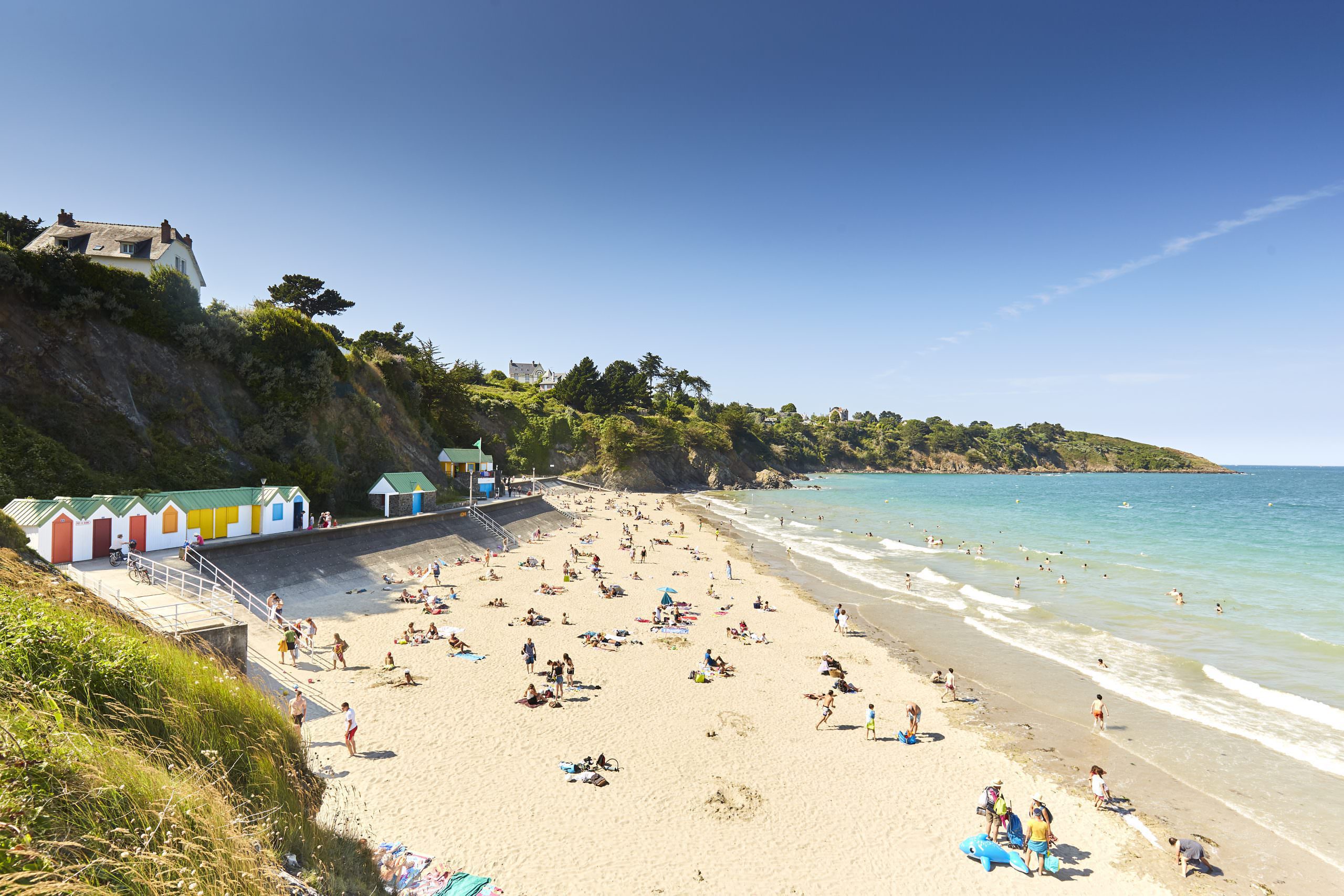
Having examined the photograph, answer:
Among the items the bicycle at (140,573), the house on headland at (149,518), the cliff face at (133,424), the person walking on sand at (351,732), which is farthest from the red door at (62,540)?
the person walking on sand at (351,732)

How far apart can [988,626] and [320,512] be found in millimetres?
34834

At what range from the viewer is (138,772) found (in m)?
4.19

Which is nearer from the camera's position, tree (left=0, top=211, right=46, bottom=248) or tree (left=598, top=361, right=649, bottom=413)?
tree (left=0, top=211, right=46, bottom=248)

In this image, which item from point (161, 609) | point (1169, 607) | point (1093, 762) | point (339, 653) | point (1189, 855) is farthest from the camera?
point (1169, 607)

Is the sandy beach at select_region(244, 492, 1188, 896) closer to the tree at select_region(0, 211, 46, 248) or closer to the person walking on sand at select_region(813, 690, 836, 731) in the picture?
the person walking on sand at select_region(813, 690, 836, 731)

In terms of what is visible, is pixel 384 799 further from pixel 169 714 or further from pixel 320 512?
pixel 320 512

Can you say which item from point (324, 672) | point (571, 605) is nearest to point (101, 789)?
point (324, 672)

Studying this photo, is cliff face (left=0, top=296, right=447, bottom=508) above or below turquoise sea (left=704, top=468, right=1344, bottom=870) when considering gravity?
above

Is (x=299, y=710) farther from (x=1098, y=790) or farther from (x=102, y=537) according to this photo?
(x=1098, y=790)

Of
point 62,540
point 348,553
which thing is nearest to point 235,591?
point 62,540

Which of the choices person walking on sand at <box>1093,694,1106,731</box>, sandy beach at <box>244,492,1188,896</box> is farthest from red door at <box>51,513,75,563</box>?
person walking on sand at <box>1093,694,1106,731</box>

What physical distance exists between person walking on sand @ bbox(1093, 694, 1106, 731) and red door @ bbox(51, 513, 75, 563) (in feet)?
107

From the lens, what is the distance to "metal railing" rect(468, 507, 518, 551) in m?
40.3

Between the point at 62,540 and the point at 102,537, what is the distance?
1.12 meters
